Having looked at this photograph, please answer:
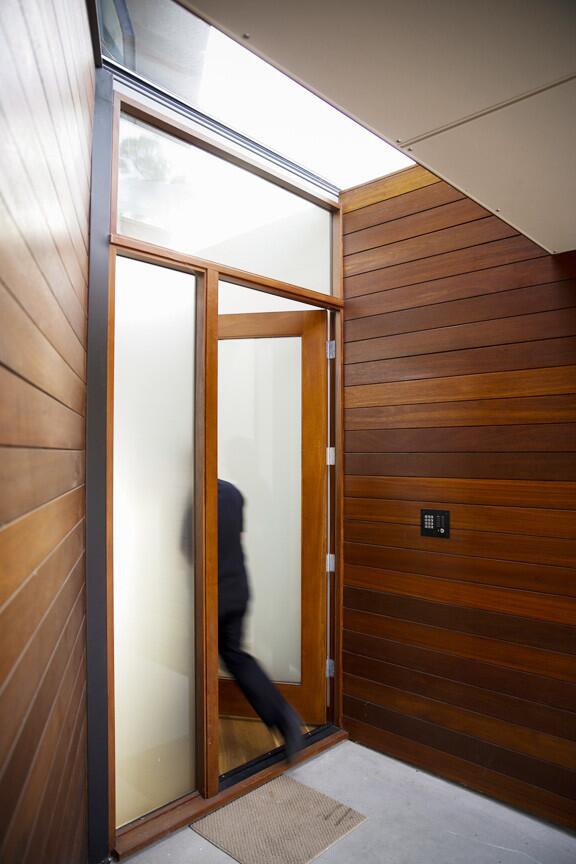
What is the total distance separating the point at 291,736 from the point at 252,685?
0.98ft

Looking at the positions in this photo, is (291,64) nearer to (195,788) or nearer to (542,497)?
(542,497)

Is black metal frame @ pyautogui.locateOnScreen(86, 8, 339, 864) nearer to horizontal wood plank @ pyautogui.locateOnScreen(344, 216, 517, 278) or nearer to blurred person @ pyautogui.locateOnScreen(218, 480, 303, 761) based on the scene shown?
blurred person @ pyautogui.locateOnScreen(218, 480, 303, 761)

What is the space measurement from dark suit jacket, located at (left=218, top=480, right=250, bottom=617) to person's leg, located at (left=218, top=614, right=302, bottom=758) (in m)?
0.07

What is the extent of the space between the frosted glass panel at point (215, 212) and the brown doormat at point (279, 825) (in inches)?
94.3

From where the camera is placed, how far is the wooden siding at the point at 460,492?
2455 mm

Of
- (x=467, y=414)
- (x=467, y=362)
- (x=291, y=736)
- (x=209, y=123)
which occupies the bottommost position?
(x=291, y=736)

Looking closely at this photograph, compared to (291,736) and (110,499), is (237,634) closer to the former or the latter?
(291,736)

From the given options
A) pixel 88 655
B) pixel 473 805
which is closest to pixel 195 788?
pixel 88 655

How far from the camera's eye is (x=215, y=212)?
8.90 feet

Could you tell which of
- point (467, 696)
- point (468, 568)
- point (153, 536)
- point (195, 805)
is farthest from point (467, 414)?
point (195, 805)

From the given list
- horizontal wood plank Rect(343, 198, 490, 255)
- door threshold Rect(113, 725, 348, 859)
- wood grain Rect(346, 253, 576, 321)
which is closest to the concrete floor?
door threshold Rect(113, 725, 348, 859)

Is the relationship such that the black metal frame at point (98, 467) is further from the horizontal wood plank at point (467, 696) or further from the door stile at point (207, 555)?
the horizontal wood plank at point (467, 696)

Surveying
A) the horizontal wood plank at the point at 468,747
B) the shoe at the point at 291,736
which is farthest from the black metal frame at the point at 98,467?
the horizontal wood plank at the point at 468,747

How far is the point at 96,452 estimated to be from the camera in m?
2.15
